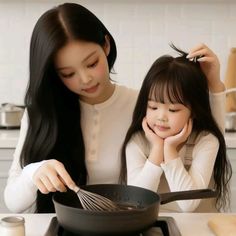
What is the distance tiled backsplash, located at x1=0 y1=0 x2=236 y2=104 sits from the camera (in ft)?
8.81

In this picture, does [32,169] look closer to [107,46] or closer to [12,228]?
[12,228]

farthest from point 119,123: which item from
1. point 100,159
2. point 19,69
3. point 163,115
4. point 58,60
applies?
point 19,69

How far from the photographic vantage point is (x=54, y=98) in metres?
1.51

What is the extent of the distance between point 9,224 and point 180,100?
2.11 ft

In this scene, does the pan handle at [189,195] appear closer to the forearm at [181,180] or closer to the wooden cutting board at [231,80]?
the forearm at [181,180]

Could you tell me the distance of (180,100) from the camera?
4.61 feet

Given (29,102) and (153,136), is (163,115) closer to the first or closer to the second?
(153,136)

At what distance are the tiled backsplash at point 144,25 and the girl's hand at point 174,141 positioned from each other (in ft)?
4.42

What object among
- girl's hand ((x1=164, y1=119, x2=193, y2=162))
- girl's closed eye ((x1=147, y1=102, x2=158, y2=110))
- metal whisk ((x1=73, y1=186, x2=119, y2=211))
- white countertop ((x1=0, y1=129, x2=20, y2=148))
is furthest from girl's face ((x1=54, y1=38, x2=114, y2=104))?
white countertop ((x1=0, y1=129, x2=20, y2=148))

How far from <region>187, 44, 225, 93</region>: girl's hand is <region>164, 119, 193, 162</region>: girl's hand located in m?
0.14

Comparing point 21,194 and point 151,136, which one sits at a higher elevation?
point 151,136

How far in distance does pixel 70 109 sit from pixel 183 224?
599 mm

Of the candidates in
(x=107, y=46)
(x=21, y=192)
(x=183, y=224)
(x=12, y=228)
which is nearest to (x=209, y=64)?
Answer: (x=107, y=46)

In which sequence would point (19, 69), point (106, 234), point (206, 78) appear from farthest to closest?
point (19, 69) < point (206, 78) < point (106, 234)
